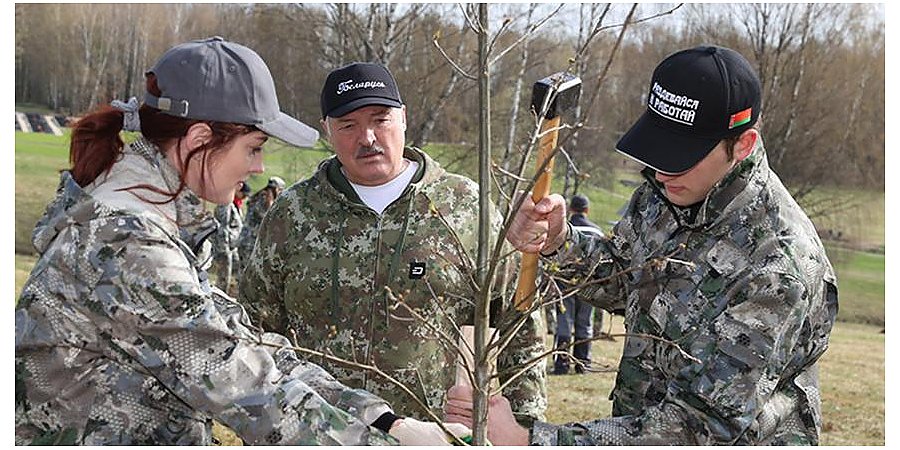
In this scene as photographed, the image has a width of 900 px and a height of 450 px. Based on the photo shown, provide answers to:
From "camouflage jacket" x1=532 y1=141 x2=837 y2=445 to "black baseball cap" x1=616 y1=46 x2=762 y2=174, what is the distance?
0.14 meters

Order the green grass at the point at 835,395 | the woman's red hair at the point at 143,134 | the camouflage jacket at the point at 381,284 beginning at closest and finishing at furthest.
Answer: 1. the woman's red hair at the point at 143,134
2. the camouflage jacket at the point at 381,284
3. the green grass at the point at 835,395

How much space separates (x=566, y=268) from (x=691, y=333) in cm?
75

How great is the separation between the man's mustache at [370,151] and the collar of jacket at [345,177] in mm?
126

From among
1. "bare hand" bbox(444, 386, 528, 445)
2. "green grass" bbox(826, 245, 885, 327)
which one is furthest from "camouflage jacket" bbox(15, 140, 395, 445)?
"green grass" bbox(826, 245, 885, 327)

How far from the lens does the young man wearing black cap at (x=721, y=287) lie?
2.67 m

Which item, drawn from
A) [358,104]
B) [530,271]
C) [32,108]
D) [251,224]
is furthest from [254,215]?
[32,108]

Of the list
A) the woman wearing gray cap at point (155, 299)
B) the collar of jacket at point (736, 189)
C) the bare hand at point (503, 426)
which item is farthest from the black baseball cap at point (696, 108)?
the woman wearing gray cap at point (155, 299)

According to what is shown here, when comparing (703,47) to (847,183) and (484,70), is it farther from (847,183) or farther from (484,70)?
(847,183)

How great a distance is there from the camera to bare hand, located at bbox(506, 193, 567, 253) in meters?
3.25

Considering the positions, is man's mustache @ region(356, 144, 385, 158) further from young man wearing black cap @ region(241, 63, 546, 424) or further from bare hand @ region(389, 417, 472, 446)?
bare hand @ region(389, 417, 472, 446)

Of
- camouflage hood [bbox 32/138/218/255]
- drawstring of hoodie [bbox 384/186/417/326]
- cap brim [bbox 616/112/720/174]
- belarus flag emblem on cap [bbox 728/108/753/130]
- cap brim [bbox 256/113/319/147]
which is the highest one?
belarus flag emblem on cap [bbox 728/108/753/130]

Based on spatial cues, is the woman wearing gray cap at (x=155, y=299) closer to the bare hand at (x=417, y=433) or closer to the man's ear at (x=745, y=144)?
the bare hand at (x=417, y=433)

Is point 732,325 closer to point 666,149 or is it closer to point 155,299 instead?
point 666,149

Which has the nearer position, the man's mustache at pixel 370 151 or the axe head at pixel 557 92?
the axe head at pixel 557 92
